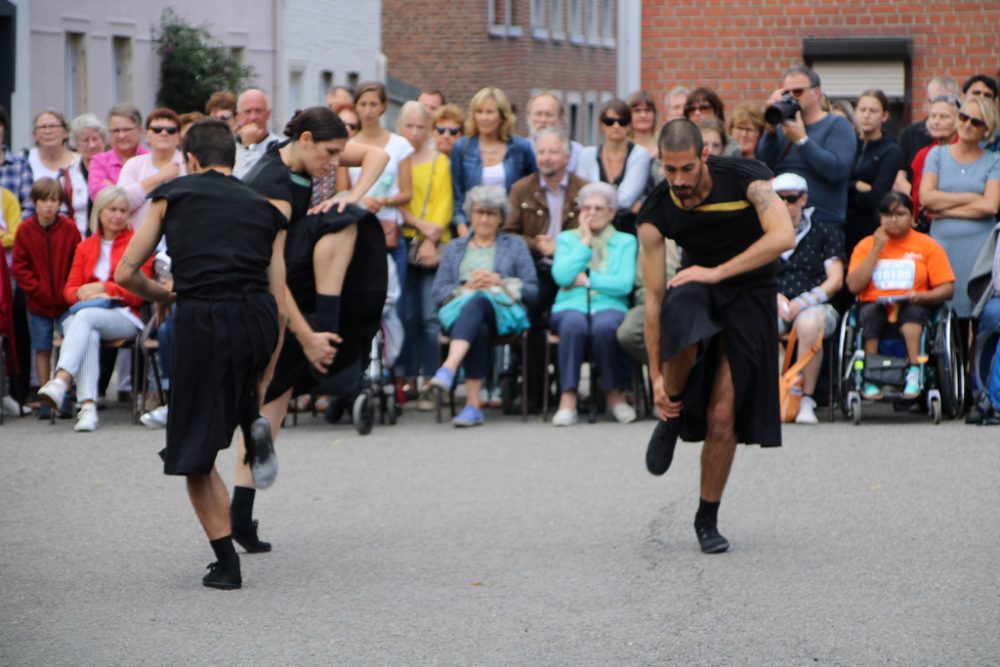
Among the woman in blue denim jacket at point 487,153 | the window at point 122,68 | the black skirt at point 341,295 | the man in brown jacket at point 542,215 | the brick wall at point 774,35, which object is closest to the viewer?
the black skirt at point 341,295

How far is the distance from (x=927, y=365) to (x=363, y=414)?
3783 millimetres

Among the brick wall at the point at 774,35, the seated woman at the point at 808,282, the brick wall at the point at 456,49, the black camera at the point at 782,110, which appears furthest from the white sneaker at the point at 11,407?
the brick wall at the point at 456,49

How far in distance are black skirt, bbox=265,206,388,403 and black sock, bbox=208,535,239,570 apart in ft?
4.00

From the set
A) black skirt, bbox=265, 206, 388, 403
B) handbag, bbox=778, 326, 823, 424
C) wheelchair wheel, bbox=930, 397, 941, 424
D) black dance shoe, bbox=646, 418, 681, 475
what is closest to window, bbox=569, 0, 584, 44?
handbag, bbox=778, 326, 823, 424

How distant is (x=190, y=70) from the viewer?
31.9 m

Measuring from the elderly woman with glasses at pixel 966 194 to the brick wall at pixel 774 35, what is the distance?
35.4 feet

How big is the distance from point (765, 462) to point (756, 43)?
14.8m

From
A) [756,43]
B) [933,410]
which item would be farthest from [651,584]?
[756,43]

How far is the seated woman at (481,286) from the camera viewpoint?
14016 mm

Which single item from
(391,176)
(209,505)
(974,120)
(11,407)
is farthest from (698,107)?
(209,505)

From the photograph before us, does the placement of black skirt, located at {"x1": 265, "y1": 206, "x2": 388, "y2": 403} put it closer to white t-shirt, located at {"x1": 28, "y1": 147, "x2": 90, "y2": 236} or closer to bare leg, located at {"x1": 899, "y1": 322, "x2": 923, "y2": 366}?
bare leg, located at {"x1": 899, "y1": 322, "x2": 923, "y2": 366}

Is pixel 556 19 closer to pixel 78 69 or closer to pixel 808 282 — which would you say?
pixel 78 69

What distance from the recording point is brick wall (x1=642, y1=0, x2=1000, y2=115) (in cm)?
2530

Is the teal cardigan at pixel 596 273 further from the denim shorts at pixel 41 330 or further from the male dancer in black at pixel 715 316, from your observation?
Answer: the male dancer in black at pixel 715 316
